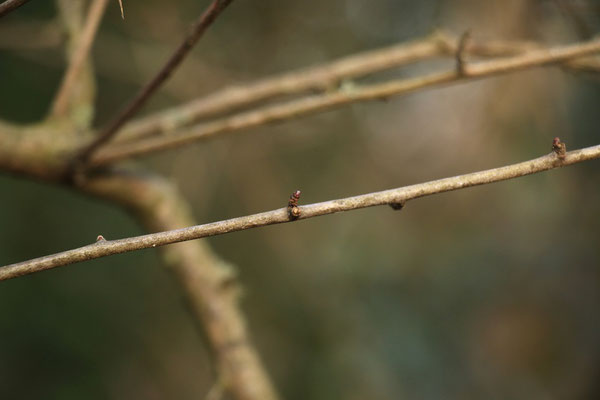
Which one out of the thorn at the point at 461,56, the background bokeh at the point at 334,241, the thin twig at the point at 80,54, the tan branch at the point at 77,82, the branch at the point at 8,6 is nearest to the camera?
the branch at the point at 8,6

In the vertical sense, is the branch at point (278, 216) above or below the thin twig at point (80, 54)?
below

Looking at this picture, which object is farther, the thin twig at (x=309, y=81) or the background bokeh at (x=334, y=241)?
the background bokeh at (x=334, y=241)

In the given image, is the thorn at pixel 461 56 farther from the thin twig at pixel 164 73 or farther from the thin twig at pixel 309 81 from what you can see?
the thin twig at pixel 164 73

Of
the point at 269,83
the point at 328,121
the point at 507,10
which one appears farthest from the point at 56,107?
the point at 507,10

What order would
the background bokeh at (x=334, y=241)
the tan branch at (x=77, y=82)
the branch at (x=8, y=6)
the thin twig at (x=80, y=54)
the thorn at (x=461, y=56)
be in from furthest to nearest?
1. the background bokeh at (x=334, y=241)
2. the tan branch at (x=77, y=82)
3. the thin twig at (x=80, y=54)
4. the thorn at (x=461, y=56)
5. the branch at (x=8, y=6)

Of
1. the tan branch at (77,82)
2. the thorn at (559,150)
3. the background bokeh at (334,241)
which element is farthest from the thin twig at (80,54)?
the background bokeh at (334,241)

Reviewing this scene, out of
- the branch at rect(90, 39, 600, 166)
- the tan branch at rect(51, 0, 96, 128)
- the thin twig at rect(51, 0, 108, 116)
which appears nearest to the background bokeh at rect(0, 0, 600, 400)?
the tan branch at rect(51, 0, 96, 128)

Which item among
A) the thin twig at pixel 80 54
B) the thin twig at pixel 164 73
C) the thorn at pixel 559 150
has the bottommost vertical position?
the thorn at pixel 559 150

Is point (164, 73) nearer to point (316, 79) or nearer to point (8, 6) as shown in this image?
point (8, 6)
